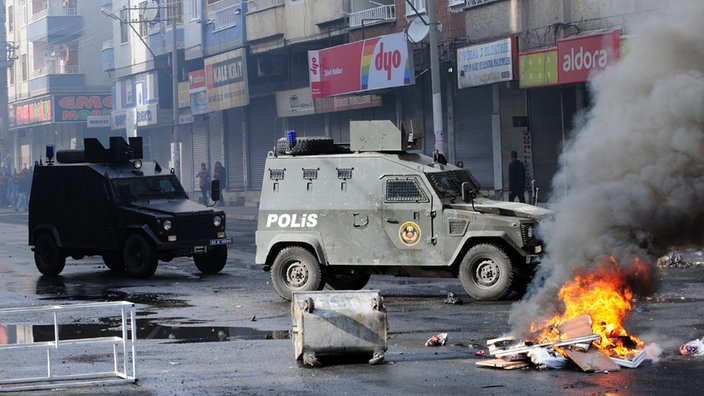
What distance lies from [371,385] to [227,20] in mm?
40557

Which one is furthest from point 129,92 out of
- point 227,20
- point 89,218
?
point 89,218

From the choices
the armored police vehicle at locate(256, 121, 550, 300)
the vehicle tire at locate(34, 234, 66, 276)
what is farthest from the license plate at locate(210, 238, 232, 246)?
the armored police vehicle at locate(256, 121, 550, 300)

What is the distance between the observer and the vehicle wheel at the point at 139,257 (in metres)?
21.1

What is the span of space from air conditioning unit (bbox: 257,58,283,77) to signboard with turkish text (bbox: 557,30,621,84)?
19.7m

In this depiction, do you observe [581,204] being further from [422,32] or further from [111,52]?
[111,52]

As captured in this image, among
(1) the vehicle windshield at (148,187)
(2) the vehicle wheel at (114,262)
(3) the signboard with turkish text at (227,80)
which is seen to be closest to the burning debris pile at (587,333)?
(1) the vehicle windshield at (148,187)

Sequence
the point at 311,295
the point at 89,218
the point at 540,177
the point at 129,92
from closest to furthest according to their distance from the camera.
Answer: the point at 311,295 → the point at 89,218 → the point at 540,177 → the point at 129,92

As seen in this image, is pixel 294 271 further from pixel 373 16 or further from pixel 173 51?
pixel 173 51

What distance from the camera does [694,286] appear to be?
17.4 metres

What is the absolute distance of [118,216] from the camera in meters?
21.4

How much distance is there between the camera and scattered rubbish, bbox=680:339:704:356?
1132 cm

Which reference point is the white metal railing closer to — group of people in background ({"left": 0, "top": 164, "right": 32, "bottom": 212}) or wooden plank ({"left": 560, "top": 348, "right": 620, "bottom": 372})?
group of people in background ({"left": 0, "top": 164, "right": 32, "bottom": 212})

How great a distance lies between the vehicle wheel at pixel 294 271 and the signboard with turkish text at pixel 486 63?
1507cm

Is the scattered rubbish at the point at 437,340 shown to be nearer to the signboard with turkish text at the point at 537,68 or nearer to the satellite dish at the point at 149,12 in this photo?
the signboard with turkish text at the point at 537,68
